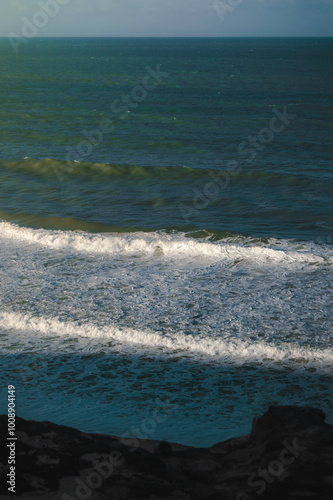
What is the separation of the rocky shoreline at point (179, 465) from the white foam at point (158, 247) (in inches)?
330

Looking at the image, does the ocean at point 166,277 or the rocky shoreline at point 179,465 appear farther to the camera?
the ocean at point 166,277

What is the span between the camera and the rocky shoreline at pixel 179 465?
14.6 ft

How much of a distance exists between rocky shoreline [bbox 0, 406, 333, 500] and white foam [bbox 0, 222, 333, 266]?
27.5ft

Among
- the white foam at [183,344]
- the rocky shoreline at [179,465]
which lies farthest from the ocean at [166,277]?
the rocky shoreline at [179,465]

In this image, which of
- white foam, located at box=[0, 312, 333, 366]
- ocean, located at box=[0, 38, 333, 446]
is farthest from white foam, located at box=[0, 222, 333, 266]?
white foam, located at box=[0, 312, 333, 366]

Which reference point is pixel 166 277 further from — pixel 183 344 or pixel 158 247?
pixel 183 344

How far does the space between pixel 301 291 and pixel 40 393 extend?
5.91 m

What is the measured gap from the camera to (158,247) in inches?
570

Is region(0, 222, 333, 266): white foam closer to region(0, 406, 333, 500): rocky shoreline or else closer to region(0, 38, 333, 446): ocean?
region(0, 38, 333, 446): ocean

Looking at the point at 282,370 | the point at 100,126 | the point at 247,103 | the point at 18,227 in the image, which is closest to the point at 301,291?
the point at 282,370

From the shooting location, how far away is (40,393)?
26.0ft

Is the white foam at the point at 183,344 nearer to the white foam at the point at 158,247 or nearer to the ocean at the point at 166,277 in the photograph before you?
the ocean at the point at 166,277

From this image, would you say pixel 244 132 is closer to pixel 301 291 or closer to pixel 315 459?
pixel 301 291

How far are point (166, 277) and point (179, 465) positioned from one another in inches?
295
